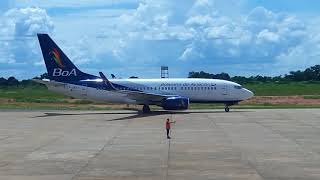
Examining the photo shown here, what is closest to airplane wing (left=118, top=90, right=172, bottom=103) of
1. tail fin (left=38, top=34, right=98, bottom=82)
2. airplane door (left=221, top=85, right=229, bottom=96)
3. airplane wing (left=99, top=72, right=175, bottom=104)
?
airplane wing (left=99, top=72, right=175, bottom=104)

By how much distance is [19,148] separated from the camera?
81.1 feet

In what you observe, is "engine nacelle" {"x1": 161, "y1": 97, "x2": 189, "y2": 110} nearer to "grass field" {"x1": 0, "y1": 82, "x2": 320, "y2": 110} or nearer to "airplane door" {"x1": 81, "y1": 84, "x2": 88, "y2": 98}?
"airplane door" {"x1": 81, "y1": 84, "x2": 88, "y2": 98}

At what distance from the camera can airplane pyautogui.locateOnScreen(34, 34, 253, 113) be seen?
52.1 meters

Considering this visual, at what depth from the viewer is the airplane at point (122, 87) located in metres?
52.1

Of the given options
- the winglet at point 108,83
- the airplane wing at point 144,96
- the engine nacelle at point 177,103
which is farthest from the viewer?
the airplane wing at point 144,96

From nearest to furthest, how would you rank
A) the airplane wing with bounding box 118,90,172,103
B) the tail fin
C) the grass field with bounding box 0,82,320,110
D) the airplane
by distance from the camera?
the airplane wing with bounding box 118,90,172,103 → the airplane → the tail fin → the grass field with bounding box 0,82,320,110

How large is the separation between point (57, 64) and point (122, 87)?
19.5ft

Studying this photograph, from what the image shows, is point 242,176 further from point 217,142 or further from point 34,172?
point 217,142

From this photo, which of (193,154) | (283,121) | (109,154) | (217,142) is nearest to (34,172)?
(109,154)

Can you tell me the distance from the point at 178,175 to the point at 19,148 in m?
10.1

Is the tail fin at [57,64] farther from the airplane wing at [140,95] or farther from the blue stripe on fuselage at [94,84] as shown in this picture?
the airplane wing at [140,95]

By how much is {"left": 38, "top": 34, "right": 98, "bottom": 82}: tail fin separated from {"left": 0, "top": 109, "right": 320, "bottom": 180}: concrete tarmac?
14.5m

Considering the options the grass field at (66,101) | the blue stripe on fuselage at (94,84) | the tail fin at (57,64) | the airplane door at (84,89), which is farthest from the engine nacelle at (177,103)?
the grass field at (66,101)

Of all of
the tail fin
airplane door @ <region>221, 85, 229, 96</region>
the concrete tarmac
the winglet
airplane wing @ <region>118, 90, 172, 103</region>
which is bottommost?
the concrete tarmac
